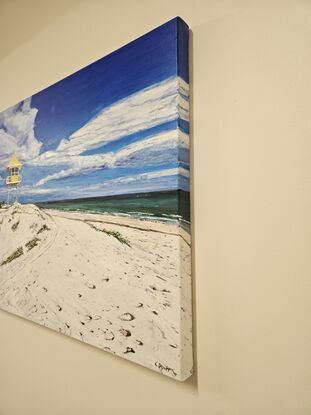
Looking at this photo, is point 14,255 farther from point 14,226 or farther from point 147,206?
point 147,206

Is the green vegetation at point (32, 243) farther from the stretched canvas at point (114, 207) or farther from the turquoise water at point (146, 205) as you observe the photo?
the turquoise water at point (146, 205)

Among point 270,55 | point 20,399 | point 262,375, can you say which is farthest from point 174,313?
point 20,399

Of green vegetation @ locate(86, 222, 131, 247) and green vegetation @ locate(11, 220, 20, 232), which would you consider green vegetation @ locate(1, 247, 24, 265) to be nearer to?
green vegetation @ locate(11, 220, 20, 232)

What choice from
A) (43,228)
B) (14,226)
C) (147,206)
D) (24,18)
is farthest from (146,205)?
(24,18)

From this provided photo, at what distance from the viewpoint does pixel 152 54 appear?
654mm

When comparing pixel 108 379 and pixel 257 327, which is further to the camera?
pixel 108 379

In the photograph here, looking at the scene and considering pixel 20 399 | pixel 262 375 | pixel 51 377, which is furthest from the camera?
pixel 20 399

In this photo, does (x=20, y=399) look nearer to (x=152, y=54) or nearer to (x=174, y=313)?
(x=174, y=313)

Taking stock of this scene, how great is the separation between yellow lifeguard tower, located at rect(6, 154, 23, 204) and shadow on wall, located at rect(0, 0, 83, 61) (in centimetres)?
55

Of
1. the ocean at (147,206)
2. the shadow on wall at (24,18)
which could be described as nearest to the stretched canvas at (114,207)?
the ocean at (147,206)

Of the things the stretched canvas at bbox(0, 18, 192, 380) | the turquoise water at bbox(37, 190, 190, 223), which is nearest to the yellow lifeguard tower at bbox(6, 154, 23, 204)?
the stretched canvas at bbox(0, 18, 192, 380)

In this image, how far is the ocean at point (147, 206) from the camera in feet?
1.96

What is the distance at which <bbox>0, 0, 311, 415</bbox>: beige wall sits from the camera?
1.63ft

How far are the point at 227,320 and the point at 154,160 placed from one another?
1.33 feet
